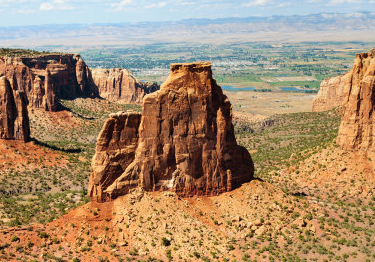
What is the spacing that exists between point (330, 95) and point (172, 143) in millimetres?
76865

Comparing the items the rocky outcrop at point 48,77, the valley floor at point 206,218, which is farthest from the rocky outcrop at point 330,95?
the rocky outcrop at point 48,77

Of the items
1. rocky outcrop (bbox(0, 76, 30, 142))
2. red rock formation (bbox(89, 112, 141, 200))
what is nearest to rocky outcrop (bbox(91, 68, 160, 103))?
rocky outcrop (bbox(0, 76, 30, 142))

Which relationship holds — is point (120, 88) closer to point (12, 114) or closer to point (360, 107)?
point (12, 114)

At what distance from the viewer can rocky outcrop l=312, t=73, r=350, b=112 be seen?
350 ft

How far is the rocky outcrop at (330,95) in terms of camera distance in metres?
107

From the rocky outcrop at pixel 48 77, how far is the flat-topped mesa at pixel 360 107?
6492 cm

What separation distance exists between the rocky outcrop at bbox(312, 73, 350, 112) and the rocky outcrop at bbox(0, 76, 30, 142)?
68906mm

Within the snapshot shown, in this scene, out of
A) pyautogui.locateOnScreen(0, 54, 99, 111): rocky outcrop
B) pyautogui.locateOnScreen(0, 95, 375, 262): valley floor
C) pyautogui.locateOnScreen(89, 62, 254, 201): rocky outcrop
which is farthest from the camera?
pyautogui.locateOnScreen(0, 54, 99, 111): rocky outcrop

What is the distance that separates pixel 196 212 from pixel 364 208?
2118 centimetres

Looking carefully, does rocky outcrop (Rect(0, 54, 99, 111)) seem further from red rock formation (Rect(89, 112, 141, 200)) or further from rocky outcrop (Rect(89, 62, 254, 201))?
rocky outcrop (Rect(89, 62, 254, 201))

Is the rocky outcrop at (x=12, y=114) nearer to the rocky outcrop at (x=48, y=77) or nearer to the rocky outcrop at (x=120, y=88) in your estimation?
the rocky outcrop at (x=48, y=77)

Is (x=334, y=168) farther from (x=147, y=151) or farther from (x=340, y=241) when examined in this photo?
(x=147, y=151)

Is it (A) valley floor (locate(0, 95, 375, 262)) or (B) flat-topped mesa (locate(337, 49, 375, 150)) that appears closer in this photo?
(A) valley floor (locate(0, 95, 375, 262))

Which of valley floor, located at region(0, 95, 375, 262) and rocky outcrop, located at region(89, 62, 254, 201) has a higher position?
rocky outcrop, located at region(89, 62, 254, 201)
